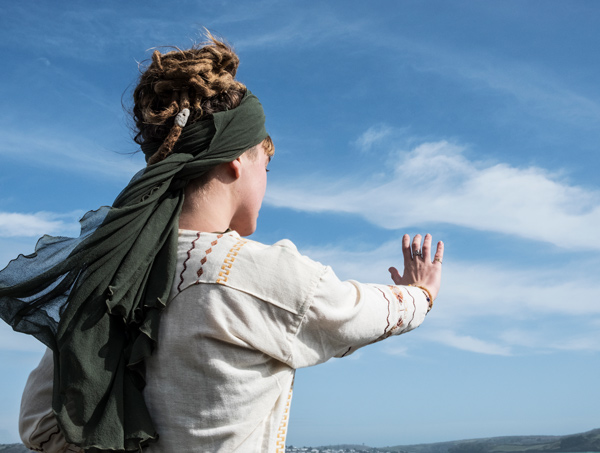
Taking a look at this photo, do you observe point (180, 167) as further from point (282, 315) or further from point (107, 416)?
point (107, 416)

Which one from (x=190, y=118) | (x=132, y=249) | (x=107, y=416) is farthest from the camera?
(x=190, y=118)

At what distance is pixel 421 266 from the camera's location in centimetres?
309

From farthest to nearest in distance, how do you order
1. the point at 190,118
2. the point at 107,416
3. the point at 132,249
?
the point at 190,118 < the point at 132,249 < the point at 107,416

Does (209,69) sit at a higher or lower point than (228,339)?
higher

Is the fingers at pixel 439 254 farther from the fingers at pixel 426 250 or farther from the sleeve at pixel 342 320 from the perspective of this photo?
the sleeve at pixel 342 320

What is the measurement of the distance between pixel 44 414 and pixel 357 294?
1379 millimetres

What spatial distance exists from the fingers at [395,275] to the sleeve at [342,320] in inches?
16.1

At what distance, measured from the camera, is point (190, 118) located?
2842 mm

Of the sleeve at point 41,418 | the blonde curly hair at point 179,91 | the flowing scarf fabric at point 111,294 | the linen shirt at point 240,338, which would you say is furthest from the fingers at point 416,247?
the sleeve at point 41,418

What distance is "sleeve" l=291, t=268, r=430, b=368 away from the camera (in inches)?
96.6

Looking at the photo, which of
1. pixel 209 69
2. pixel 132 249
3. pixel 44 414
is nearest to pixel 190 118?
pixel 209 69

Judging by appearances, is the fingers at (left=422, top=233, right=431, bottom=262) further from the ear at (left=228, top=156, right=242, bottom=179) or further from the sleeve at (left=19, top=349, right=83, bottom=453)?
the sleeve at (left=19, top=349, right=83, bottom=453)

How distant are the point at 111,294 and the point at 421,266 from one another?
4.93 ft

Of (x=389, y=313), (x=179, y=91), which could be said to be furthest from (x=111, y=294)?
(x=389, y=313)
